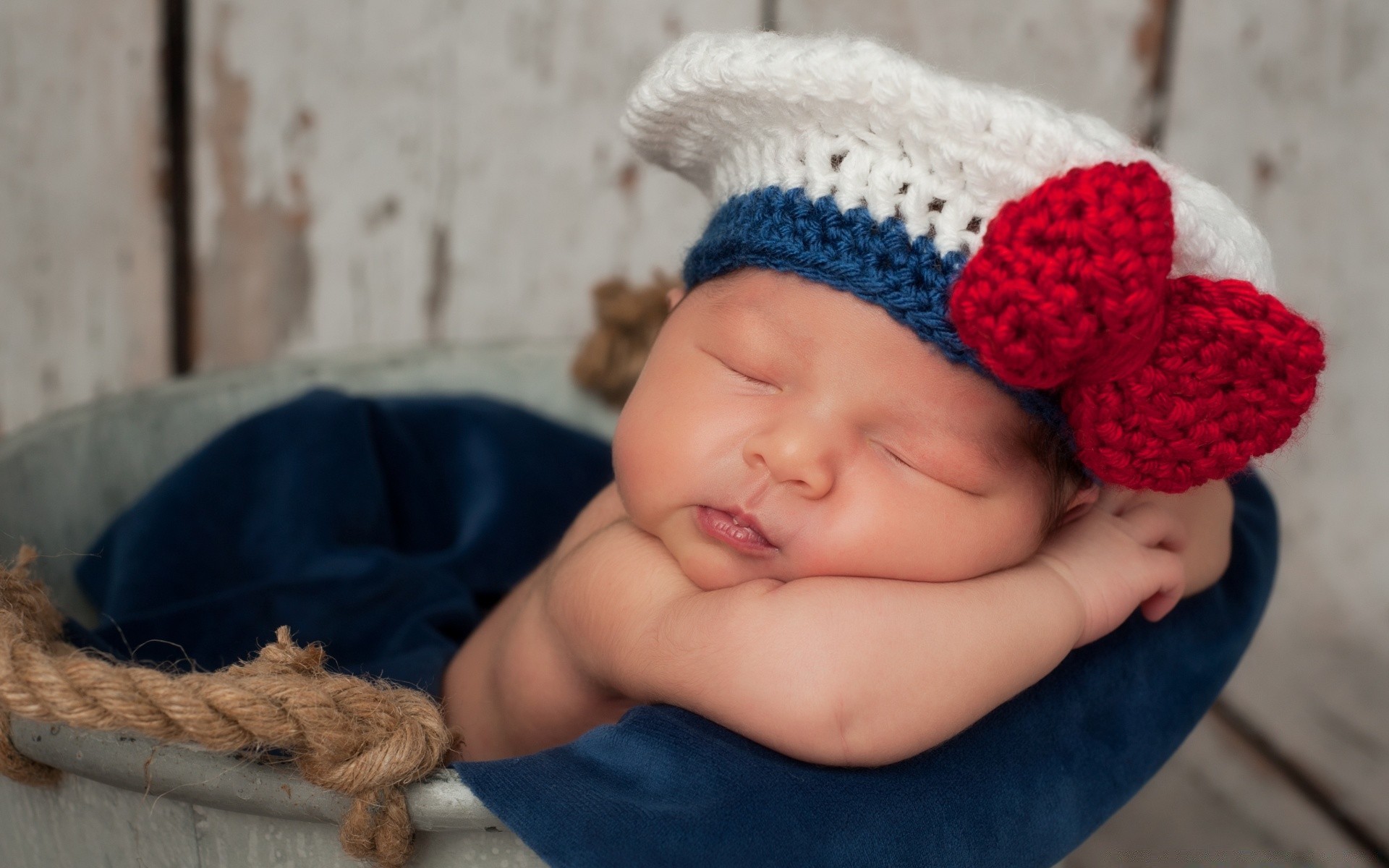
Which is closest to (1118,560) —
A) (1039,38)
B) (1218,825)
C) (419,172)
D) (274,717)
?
(274,717)

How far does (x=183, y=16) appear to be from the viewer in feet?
4.89

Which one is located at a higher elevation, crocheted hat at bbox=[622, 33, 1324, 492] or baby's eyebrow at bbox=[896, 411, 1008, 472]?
crocheted hat at bbox=[622, 33, 1324, 492]

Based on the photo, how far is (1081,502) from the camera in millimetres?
816

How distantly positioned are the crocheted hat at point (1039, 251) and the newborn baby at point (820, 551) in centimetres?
3

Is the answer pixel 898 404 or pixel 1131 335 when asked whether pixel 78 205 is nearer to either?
pixel 898 404

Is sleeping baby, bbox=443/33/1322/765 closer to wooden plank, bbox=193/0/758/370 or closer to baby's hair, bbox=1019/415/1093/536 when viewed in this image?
baby's hair, bbox=1019/415/1093/536

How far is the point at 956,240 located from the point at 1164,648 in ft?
1.11

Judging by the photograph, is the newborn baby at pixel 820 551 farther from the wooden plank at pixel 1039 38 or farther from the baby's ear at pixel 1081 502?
the wooden plank at pixel 1039 38

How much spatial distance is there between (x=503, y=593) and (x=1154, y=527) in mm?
599

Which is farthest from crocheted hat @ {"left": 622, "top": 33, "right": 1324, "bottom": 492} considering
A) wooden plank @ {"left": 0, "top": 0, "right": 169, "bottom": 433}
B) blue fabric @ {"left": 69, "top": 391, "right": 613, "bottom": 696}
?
wooden plank @ {"left": 0, "top": 0, "right": 169, "bottom": 433}

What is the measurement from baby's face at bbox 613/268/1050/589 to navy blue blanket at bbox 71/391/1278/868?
0.11 metres

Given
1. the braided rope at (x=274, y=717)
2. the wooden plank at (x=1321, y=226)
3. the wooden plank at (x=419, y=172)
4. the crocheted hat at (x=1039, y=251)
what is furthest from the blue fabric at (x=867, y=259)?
the wooden plank at (x=1321, y=226)

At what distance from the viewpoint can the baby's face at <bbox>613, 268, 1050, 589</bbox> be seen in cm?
69

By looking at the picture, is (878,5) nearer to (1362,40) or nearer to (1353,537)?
(1362,40)
